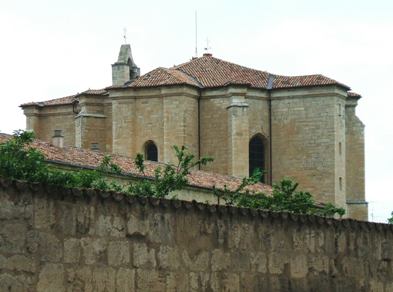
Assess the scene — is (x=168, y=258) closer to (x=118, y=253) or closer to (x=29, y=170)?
(x=118, y=253)

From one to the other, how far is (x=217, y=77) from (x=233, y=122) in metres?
Answer: 3.07

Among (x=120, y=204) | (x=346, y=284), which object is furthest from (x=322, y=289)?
(x=120, y=204)

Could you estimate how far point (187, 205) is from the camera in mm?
14281

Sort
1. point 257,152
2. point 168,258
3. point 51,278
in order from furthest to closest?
1. point 257,152
2. point 168,258
3. point 51,278

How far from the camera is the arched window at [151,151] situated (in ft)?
205

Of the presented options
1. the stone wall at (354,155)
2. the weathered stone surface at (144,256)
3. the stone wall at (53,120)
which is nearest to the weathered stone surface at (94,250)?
the weathered stone surface at (144,256)

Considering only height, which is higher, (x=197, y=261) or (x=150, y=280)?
(x=197, y=261)

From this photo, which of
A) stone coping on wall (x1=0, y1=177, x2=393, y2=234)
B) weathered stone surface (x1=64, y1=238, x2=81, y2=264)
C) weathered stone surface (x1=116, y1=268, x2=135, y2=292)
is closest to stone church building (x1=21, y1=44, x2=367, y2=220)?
stone coping on wall (x1=0, y1=177, x2=393, y2=234)

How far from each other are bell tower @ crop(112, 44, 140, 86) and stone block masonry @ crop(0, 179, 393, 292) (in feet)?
158

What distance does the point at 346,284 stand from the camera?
55.3ft

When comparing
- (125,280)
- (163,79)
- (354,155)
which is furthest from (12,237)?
(354,155)

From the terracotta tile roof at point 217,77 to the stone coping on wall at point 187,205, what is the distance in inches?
1754

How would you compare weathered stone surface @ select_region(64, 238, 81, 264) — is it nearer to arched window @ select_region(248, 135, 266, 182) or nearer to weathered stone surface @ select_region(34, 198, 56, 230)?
weathered stone surface @ select_region(34, 198, 56, 230)

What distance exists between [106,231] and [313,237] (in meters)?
3.85
